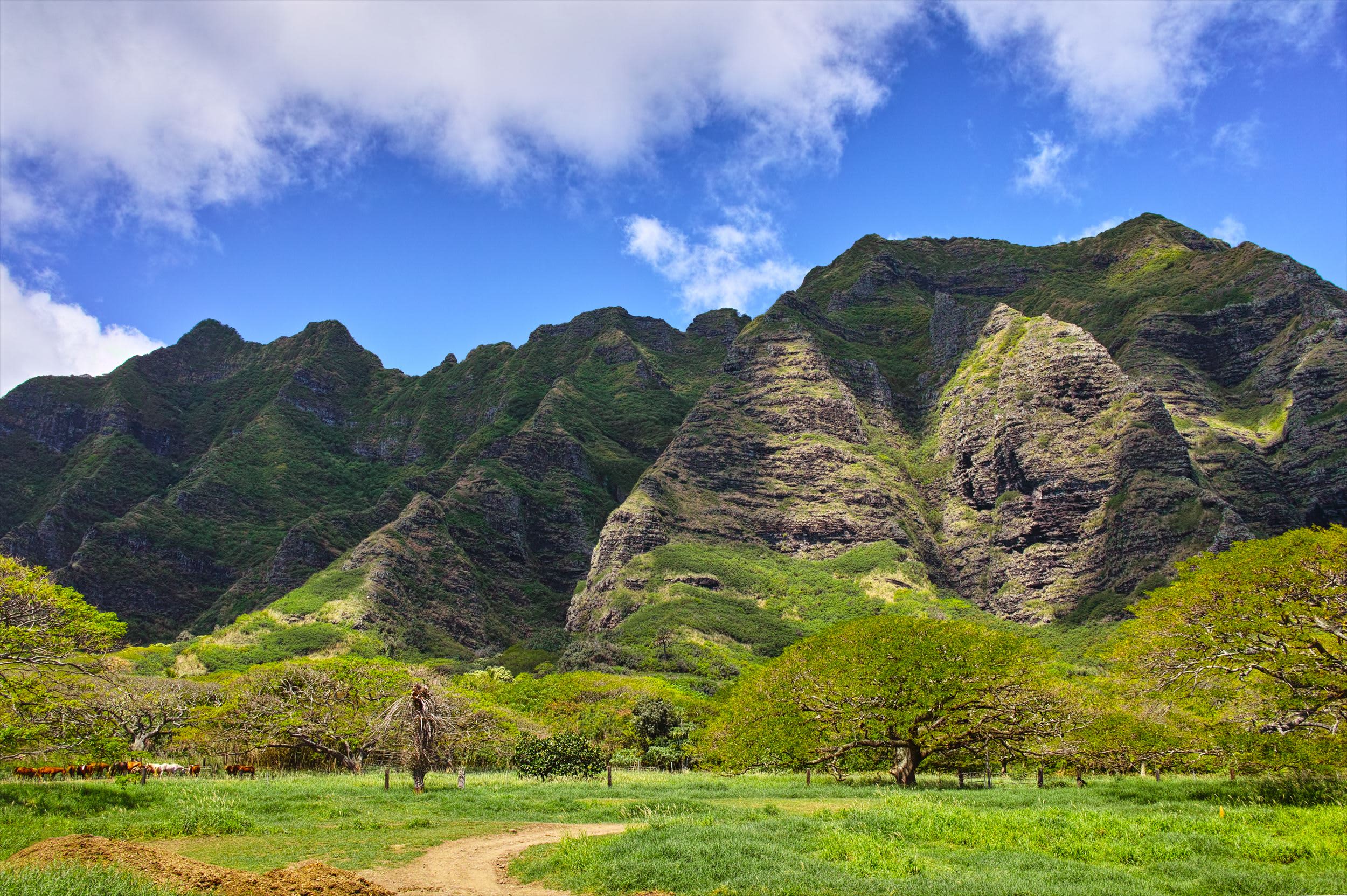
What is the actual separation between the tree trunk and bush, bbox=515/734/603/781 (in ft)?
55.7

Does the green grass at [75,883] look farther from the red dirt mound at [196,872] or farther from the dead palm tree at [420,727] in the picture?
the dead palm tree at [420,727]

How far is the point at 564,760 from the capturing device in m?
42.6

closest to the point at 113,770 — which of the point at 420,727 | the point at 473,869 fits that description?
the point at 420,727

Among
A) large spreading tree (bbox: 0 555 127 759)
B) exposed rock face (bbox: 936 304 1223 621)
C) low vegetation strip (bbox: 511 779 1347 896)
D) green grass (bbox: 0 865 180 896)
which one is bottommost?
low vegetation strip (bbox: 511 779 1347 896)

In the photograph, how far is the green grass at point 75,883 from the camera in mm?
10031

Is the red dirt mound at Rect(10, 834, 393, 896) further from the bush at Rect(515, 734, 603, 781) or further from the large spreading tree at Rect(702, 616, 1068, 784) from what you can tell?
the bush at Rect(515, 734, 603, 781)

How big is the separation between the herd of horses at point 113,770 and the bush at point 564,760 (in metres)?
15.7

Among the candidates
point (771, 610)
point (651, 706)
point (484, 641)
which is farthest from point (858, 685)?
point (484, 641)

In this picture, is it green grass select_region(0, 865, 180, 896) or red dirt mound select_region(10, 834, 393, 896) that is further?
red dirt mound select_region(10, 834, 393, 896)

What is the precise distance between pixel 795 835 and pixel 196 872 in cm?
1310

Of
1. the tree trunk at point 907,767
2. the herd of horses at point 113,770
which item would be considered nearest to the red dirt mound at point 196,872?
the herd of horses at point 113,770

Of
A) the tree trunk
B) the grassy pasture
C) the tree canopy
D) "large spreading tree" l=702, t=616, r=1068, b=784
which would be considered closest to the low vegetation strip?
the grassy pasture

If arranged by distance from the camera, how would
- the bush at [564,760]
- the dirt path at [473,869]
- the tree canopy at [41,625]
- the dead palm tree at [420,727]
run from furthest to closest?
1. the bush at [564,760]
2. the dead palm tree at [420,727]
3. the tree canopy at [41,625]
4. the dirt path at [473,869]

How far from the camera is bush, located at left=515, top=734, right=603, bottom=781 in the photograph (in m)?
42.3
